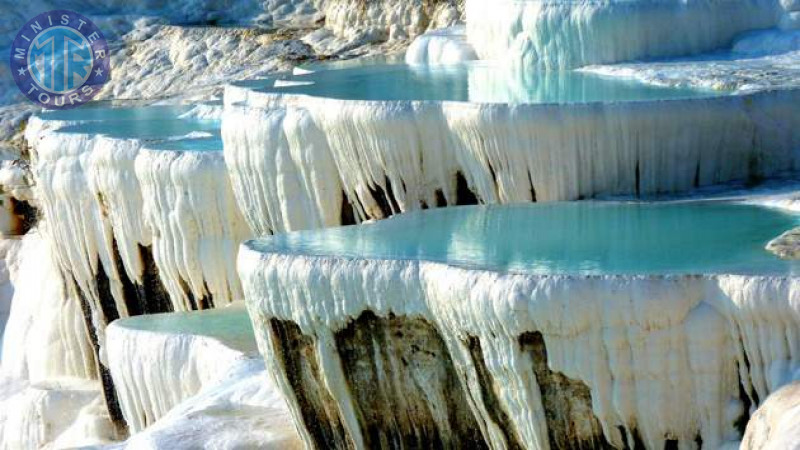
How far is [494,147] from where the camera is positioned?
10.7 m

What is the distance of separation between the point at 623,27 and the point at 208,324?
3653 mm

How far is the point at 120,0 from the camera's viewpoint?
66.0 feet

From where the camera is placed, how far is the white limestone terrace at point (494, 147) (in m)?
10.6

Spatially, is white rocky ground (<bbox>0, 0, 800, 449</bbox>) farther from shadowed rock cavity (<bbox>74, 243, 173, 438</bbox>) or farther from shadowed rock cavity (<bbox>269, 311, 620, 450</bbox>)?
shadowed rock cavity (<bbox>269, 311, 620, 450</bbox>)

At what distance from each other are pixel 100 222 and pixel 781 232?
602cm

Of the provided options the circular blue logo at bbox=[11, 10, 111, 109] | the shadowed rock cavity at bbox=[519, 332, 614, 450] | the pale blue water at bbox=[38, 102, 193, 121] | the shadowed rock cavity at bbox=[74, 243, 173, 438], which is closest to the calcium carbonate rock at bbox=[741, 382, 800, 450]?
the shadowed rock cavity at bbox=[519, 332, 614, 450]

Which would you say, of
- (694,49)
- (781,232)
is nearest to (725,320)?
(781,232)

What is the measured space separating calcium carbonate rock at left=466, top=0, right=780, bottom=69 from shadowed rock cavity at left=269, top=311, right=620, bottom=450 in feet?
15.2

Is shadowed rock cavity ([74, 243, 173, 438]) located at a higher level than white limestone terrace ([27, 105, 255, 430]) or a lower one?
lower

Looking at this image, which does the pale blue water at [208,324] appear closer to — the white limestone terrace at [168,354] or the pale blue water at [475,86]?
the white limestone terrace at [168,354]

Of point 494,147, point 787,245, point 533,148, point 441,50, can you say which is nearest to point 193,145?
point 441,50

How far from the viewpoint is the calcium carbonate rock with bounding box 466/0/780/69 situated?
42.5 ft

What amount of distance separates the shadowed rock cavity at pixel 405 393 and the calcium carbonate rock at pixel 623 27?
464 cm

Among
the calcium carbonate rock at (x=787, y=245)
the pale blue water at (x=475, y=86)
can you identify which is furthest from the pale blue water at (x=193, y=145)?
the calcium carbonate rock at (x=787, y=245)
